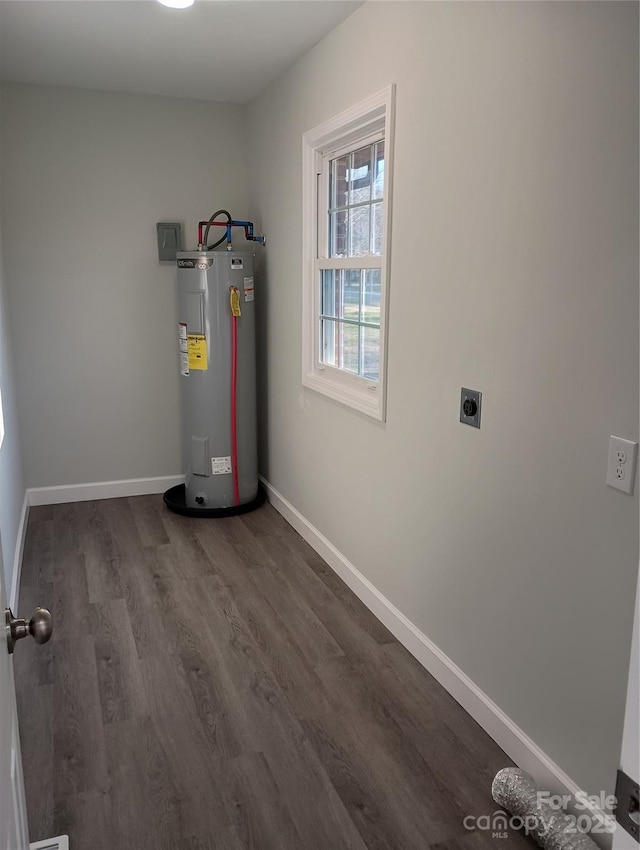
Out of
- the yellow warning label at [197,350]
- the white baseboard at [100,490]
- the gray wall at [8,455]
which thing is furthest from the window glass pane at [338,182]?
the white baseboard at [100,490]

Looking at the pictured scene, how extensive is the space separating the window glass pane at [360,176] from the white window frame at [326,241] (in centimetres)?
4

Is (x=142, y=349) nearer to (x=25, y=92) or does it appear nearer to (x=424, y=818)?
(x=25, y=92)

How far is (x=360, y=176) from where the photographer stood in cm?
306

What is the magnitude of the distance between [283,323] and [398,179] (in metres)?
1.56

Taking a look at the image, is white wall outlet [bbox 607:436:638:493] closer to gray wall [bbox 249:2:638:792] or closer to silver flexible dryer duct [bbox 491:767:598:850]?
gray wall [bbox 249:2:638:792]

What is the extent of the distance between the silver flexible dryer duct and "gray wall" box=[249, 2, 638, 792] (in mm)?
118

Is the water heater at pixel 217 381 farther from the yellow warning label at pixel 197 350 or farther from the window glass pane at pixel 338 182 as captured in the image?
the window glass pane at pixel 338 182

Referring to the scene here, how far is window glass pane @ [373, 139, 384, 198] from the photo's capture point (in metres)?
2.85

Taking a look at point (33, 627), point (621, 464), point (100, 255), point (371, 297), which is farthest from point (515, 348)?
point (100, 255)

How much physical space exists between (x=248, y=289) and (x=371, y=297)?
1.21m

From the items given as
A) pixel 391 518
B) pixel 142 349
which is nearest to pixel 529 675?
pixel 391 518

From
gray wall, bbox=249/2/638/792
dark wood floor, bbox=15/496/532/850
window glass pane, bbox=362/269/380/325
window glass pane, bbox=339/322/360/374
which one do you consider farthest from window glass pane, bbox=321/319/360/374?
dark wood floor, bbox=15/496/532/850

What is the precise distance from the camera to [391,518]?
278 centimetres

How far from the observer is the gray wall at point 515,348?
1.60m
